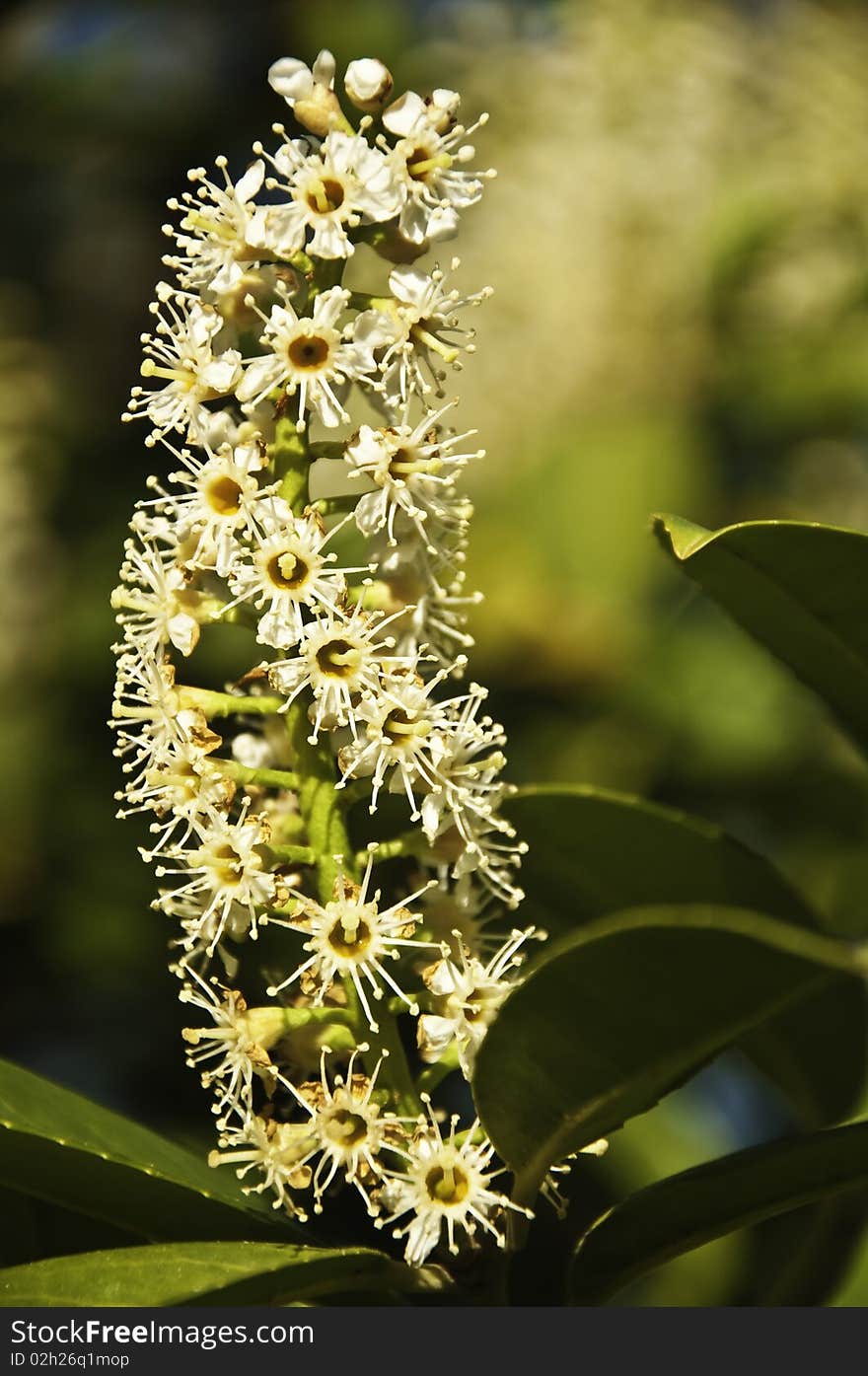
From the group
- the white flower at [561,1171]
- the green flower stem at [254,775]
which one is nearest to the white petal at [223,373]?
the green flower stem at [254,775]

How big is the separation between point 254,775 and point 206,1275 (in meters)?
0.40

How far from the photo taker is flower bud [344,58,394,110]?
147 cm

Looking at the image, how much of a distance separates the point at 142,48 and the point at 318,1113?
A: 4.76 metres

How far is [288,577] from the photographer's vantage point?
4.54ft

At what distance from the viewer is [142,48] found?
5383 millimetres

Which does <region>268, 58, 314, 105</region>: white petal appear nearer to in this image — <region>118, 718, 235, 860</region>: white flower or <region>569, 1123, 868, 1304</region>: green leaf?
<region>118, 718, 235, 860</region>: white flower

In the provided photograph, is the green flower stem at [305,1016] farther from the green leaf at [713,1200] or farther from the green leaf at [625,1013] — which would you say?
the green leaf at [713,1200]

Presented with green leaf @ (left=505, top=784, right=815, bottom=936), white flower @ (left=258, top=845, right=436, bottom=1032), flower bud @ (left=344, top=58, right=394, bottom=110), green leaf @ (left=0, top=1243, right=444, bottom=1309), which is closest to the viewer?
green leaf @ (left=0, top=1243, right=444, bottom=1309)

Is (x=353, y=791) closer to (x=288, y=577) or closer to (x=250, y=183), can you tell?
(x=288, y=577)

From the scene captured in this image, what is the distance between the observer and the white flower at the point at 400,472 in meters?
1.42

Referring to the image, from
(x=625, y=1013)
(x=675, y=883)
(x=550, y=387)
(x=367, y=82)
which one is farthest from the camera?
(x=550, y=387)

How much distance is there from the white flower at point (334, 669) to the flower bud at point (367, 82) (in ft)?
1.56

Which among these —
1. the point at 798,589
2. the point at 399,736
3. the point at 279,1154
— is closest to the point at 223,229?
the point at 399,736

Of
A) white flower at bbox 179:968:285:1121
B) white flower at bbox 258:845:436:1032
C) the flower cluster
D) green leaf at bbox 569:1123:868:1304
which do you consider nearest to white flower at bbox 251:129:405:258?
the flower cluster
